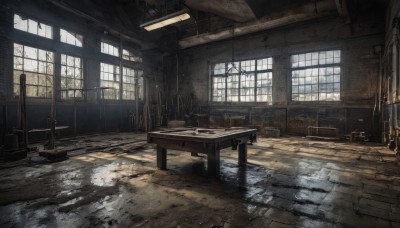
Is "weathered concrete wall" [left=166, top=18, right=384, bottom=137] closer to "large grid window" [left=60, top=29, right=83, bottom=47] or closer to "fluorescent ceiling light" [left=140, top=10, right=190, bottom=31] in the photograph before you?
"fluorescent ceiling light" [left=140, top=10, right=190, bottom=31]

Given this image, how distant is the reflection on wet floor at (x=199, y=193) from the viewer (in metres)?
2.49

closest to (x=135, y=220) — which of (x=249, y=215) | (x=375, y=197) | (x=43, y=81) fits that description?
(x=249, y=215)

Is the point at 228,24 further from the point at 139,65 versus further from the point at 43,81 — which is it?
the point at 43,81

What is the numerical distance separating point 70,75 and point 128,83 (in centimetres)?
322

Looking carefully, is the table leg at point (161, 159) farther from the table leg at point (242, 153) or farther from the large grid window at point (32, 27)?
the large grid window at point (32, 27)

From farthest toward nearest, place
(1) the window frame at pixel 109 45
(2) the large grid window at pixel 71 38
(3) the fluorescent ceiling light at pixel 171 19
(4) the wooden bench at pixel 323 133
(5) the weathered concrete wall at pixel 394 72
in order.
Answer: (1) the window frame at pixel 109 45 → (2) the large grid window at pixel 71 38 → (4) the wooden bench at pixel 323 133 → (3) the fluorescent ceiling light at pixel 171 19 → (5) the weathered concrete wall at pixel 394 72

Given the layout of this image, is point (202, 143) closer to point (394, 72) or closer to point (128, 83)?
point (394, 72)

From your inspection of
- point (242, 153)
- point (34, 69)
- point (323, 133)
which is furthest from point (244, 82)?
point (34, 69)

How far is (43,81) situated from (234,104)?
866cm

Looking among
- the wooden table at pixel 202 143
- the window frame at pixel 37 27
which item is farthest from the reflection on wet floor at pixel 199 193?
the window frame at pixel 37 27

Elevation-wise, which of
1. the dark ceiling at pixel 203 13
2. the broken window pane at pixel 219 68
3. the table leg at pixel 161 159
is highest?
the dark ceiling at pixel 203 13

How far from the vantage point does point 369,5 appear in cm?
817

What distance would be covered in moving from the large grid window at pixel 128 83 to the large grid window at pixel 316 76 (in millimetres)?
8385

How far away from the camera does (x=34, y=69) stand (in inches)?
324
